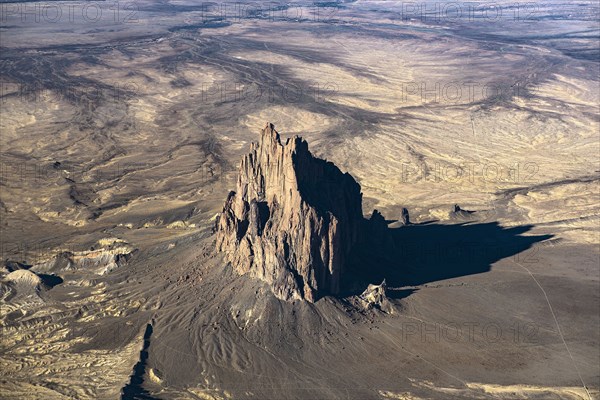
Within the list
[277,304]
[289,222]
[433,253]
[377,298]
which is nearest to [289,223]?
[289,222]

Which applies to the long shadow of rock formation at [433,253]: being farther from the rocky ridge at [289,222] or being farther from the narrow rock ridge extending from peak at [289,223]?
the narrow rock ridge extending from peak at [289,223]

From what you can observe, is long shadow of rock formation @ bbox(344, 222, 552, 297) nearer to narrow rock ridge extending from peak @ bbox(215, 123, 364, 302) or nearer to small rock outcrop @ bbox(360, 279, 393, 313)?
small rock outcrop @ bbox(360, 279, 393, 313)

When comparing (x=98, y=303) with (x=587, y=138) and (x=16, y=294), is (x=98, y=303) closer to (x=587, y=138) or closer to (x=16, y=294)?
(x=16, y=294)

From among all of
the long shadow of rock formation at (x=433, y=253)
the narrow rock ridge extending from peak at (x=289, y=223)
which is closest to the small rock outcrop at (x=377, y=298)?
the long shadow of rock formation at (x=433, y=253)

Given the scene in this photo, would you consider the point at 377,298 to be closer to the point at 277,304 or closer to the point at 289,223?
the point at 277,304

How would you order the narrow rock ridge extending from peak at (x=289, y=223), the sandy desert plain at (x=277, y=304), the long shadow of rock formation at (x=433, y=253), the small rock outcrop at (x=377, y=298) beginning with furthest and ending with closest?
the long shadow of rock formation at (x=433, y=253) → the small rock outcrop at (x=377, y=298) → the narrow rock ridge extending from peak at (x=289, y=223) → the sandy desert plain at (x=277, y=304)

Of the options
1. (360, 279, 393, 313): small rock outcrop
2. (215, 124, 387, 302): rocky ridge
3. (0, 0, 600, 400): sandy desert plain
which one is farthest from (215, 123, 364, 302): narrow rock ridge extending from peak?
(360, 279, 393, 313): small rock outcrop
